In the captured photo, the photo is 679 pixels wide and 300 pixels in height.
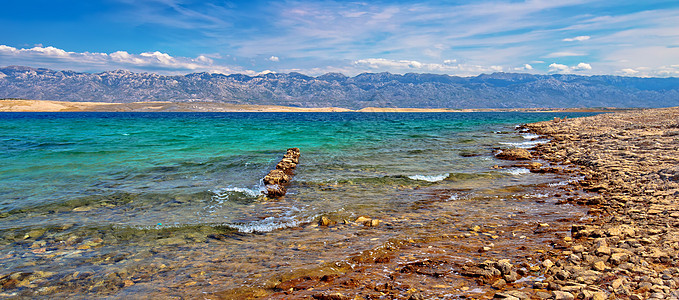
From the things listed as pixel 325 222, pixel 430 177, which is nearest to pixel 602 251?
pixel 325 222

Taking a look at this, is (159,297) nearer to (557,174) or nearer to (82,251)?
(82,251)

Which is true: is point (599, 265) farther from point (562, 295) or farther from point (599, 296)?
point (562, 295)

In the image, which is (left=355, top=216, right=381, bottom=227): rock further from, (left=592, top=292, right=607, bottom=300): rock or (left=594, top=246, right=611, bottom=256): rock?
(left=592, top=292, right=607, bottom=300): rock

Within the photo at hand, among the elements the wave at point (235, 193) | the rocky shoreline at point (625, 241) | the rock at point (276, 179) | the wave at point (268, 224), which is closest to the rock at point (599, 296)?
the rocky shoreline at point (625, 241)

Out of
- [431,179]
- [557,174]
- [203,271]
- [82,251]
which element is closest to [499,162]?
[557,174]

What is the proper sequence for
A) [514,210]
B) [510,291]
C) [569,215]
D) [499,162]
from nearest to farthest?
[510,291] < [569,215] < [514,210] < [499,162]

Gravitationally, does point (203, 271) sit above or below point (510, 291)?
below

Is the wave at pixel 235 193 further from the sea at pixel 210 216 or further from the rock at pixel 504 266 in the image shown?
the rock at pixel 504 266

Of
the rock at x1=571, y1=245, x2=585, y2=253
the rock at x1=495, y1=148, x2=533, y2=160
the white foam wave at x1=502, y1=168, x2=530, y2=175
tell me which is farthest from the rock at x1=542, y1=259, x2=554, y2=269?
the rock at x1=495, y1=148, x2=533, y2=160

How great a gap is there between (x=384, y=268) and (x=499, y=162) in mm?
15104

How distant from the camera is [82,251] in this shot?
24.9ft

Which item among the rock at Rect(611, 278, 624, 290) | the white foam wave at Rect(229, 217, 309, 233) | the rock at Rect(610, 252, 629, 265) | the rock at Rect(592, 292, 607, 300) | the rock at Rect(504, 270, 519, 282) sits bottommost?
the white foam wave at Rect(229, 217, 309, 233)

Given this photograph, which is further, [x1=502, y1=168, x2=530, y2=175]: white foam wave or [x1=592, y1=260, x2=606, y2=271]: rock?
[x1=502, y1=168, x2=530, y2=175]: white foam wave

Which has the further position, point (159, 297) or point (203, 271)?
point (203, 271)
